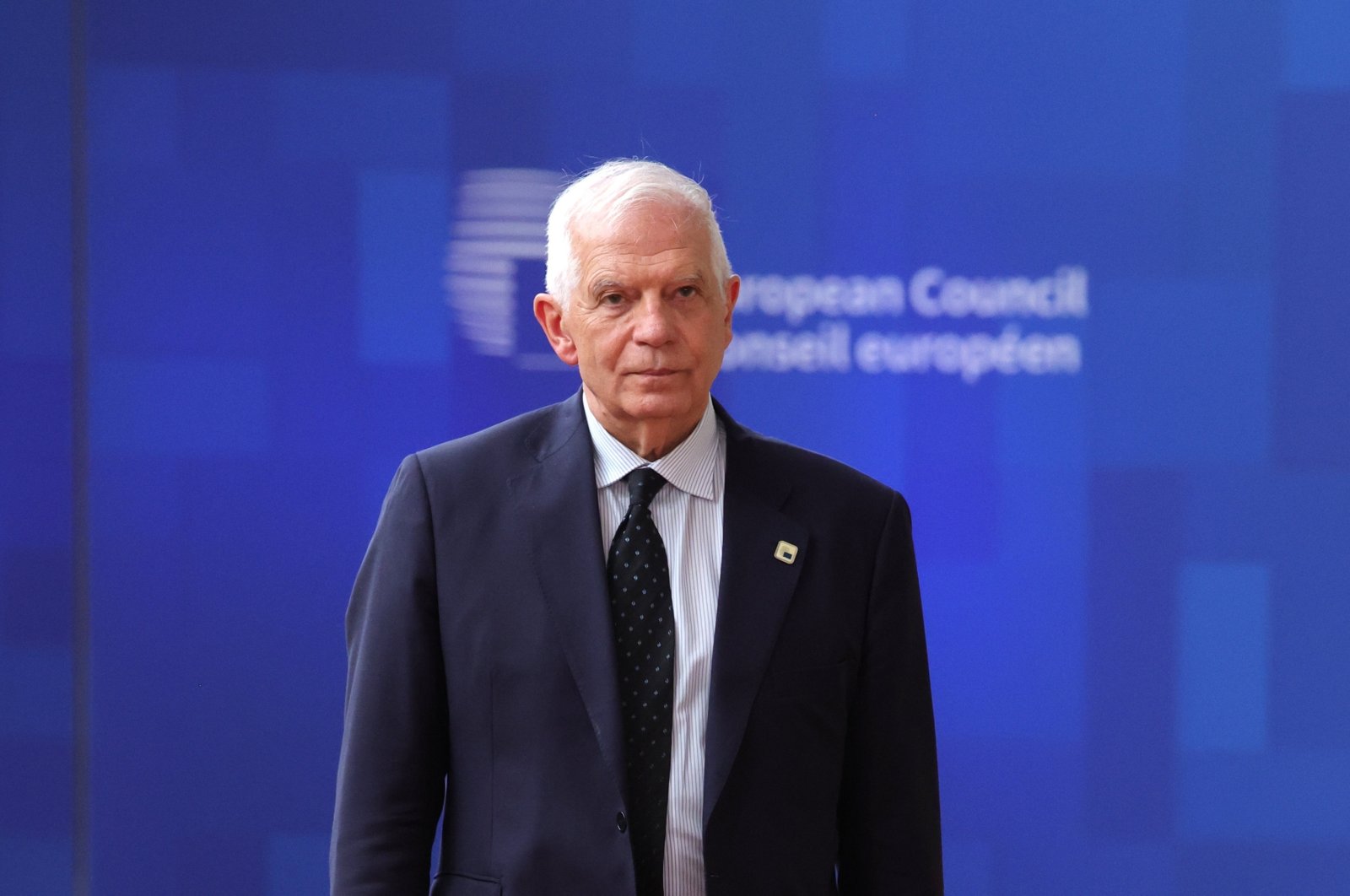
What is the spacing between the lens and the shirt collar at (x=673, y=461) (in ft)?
5.94

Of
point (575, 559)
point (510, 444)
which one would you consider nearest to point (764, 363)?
point (510, 444)

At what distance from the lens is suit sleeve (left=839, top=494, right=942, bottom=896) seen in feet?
5.94

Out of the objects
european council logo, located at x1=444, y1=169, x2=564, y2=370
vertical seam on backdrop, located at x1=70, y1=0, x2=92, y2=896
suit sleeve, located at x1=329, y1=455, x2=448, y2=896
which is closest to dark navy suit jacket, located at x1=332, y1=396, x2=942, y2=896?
suit sleeve, located at x1=329, y1=455, x2=448, y2=896

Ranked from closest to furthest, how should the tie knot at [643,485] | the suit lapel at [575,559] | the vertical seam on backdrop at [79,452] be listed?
the suit lapel at [575,559], the tie knot at [643,485], the vertical seam on backdrop at [79,452]

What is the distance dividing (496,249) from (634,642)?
1.38 meters

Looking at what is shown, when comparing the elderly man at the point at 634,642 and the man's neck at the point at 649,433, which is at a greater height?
the man's neck at the point at 649,433

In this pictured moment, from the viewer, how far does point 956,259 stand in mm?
2920

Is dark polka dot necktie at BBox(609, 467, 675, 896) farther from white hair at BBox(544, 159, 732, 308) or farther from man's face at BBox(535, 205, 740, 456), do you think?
white hair at BBox(544, 159, 732, 308)

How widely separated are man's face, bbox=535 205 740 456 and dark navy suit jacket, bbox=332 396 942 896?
126mm

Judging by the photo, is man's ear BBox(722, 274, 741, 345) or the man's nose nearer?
the man's nose

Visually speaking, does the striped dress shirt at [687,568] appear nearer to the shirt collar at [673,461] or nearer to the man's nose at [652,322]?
the shirt collar at [673,461]

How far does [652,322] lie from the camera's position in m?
1.71

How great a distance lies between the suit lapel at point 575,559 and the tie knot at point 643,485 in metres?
0.05

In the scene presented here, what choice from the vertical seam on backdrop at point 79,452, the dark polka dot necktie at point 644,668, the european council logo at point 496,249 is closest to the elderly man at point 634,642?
the dark polka dot necktie at point 644,668
